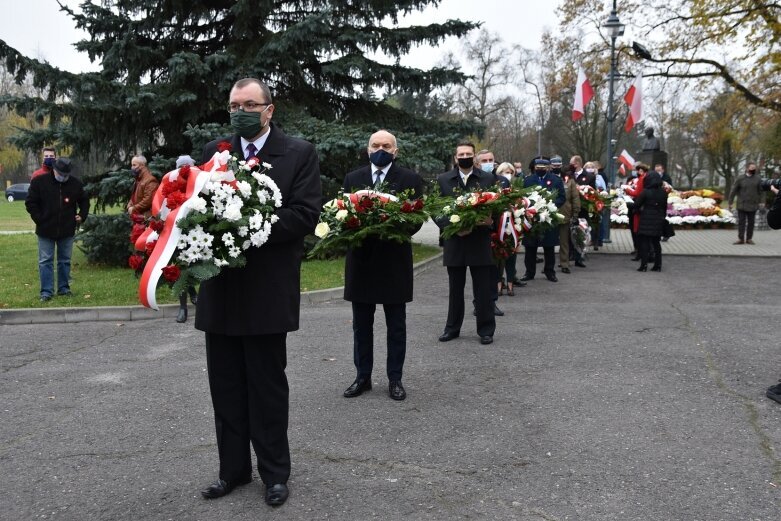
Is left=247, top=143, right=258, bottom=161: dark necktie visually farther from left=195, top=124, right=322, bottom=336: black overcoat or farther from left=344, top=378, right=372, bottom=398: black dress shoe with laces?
left=344, top=378, right=372, bottom=398: black dress shoe with laces

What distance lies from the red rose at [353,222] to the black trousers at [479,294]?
7.35 feet

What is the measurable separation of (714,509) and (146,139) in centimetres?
1320

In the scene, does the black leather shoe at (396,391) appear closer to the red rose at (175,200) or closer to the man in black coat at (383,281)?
the man in black coat at (383,281)

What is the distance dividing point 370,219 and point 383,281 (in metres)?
0.52

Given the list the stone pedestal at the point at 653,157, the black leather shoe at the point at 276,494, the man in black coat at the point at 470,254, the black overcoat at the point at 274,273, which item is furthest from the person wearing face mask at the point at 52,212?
the stone pedestal at the point at 653,157

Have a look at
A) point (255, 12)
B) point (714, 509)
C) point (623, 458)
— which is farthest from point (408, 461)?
point (255, 12)

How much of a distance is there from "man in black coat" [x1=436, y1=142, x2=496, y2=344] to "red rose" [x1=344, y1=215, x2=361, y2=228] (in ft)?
6.64

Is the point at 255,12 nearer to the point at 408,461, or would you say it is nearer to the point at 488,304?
the point at 488,304

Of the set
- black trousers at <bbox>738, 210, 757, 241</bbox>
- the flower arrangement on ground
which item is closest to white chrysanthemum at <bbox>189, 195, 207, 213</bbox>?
black trousers at <bbox>738, 210, 757, 241</bbox>

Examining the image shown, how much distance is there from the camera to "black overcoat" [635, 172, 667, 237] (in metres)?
13.5

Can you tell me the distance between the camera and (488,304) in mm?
7660

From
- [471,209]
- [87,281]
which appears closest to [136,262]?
[471,209]

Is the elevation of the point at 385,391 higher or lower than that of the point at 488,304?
lower

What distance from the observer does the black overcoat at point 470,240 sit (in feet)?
24.5
